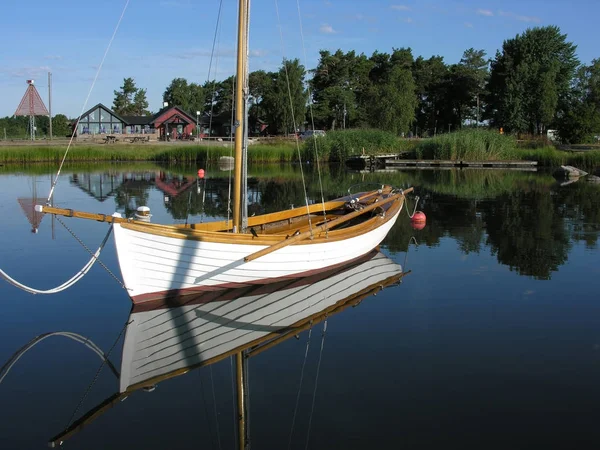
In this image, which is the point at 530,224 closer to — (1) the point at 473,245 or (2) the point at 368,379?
(1) the point at 473,245

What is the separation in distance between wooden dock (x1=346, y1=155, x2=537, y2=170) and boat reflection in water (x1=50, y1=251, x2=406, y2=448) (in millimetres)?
41373

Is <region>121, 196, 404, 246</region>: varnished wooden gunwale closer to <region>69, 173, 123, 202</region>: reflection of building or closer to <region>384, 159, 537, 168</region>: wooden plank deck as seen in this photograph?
<region>69, 173, 123, 202</region>: reflection of building

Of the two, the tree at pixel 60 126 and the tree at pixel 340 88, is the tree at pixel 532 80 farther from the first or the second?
the tree at pixel 60 126

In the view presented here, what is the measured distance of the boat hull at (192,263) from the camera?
440 inches

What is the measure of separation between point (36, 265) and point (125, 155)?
52.8 metres

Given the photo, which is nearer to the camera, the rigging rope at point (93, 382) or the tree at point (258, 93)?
the rigging rope at point (93, 382)

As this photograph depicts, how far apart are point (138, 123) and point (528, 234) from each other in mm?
77785

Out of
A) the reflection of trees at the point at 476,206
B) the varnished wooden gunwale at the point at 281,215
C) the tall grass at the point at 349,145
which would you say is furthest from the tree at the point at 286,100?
the varnished wooden gunwale at the point at 281,215

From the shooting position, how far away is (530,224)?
22.1 meters

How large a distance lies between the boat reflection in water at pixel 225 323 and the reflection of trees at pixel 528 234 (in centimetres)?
374

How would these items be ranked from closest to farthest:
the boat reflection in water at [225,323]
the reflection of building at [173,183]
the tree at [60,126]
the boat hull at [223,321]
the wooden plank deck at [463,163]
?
the boat reflection in water at [225,323] < the boat hull at [223,321] < the reflection of building at [173,183] < the wooden plank deck at [463,163] < the tree at [60,126]

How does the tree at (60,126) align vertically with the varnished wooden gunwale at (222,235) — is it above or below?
above

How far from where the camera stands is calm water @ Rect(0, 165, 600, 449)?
23.2 ft

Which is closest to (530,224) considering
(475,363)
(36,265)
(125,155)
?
(475,363)
